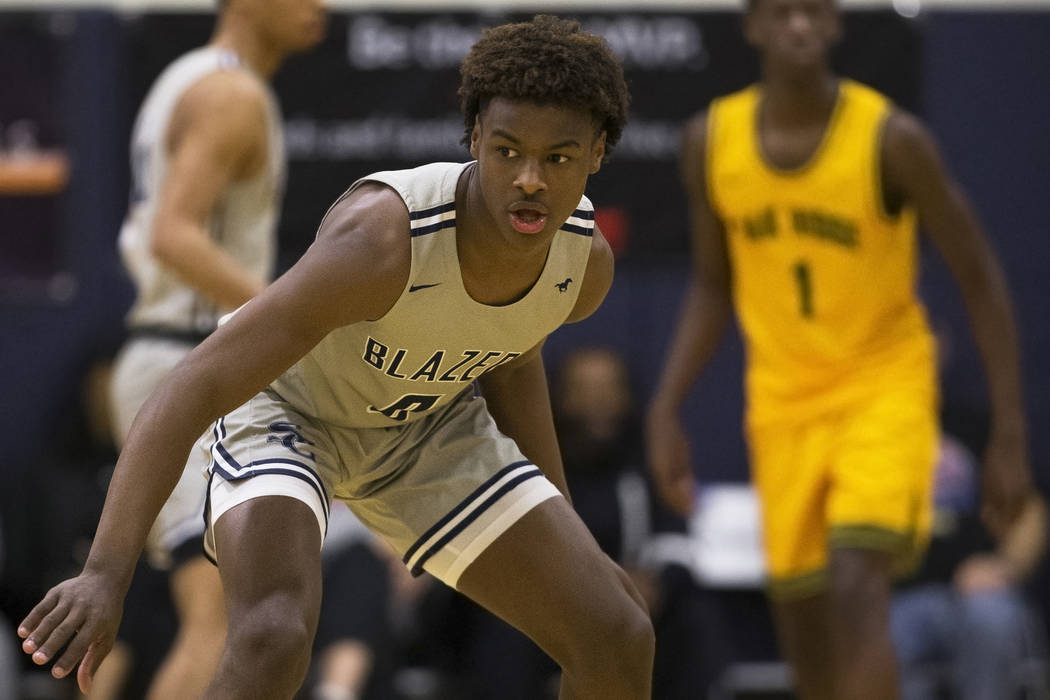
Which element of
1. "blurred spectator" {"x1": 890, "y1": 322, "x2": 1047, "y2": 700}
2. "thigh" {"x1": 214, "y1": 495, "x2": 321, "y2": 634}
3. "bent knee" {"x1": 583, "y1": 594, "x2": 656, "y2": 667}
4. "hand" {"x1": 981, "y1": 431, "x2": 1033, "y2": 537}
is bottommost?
"blurred spectator" {"x1": 890, "y1": 322, "x2": 1047, "y2": 700}

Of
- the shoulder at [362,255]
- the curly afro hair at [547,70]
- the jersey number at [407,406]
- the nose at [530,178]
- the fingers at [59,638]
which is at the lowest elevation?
the fingers at [59,638]

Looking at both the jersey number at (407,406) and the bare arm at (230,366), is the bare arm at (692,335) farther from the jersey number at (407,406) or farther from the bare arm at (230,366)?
the bare arm at (230,366)

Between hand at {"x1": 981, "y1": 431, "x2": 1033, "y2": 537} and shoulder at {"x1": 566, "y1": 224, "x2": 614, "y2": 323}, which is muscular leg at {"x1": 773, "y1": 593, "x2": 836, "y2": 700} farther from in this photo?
shoulder at {"x1": 566, "y1": 224, "x2": 614, "y2": 323}

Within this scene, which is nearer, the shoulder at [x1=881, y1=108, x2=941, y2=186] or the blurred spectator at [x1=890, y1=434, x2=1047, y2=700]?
the shoulder at [x1=881, y1=108, x2=941, y2=186]

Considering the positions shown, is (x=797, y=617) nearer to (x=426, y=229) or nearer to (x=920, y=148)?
(x=920, y=148)

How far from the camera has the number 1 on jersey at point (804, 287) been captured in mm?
4344

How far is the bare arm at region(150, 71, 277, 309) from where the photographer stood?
3.67 m

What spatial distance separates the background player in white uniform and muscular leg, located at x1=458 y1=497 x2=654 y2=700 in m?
0.93

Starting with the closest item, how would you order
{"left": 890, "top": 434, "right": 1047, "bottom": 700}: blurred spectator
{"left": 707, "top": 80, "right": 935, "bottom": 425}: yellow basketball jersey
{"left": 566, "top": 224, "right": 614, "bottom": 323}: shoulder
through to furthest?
{"left": 566, "top": 224, "right": 614, "bottom": 323}: shoulder
{"left": 707, "top": 80, "right": 935, "bottom": 425}: yellow basketball jersey
{"left": 890, "top": 434, "right": 1047, "bottom": 700}: blurred spectator

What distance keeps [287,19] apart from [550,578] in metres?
1.89

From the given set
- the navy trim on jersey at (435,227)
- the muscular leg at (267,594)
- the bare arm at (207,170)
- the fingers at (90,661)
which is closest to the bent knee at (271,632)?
the muscular leg at (267,594)

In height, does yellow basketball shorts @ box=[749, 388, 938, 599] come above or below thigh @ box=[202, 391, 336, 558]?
below

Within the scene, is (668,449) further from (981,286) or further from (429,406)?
(429,406)


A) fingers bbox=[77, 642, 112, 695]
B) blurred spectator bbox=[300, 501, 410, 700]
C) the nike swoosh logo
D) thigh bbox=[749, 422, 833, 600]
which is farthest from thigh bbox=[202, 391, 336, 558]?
blurred spectator bbox=[300, 501, 410, 700]
